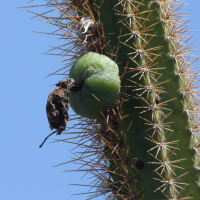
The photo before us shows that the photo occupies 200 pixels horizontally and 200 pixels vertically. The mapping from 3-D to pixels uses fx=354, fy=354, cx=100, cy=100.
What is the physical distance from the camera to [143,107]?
254 cm

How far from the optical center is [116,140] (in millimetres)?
2646

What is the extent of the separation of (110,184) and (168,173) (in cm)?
46

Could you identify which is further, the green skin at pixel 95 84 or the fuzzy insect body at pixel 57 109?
the green skin at pixel 95 84

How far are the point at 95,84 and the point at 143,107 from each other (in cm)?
39

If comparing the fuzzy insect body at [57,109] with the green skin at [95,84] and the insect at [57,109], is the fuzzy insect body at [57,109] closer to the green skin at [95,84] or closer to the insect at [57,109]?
the insect at [57,109]

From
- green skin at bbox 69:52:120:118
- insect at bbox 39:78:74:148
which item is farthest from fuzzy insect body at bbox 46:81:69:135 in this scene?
green skin at bbox 69:52:120:118

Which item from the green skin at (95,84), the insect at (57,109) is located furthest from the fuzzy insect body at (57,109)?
the green skin at (95,84)

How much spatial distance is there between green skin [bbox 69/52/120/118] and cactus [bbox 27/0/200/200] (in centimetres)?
3

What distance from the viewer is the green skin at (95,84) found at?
2434mm

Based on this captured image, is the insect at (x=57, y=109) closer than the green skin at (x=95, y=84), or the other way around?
the insect at (x=57, y=109)

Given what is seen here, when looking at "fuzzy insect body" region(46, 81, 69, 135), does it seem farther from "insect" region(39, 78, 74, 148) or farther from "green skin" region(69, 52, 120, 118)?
"green skin" region(69, 52, 120, 118)

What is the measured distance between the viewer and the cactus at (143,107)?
2537mm

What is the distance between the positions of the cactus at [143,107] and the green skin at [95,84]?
0.03m

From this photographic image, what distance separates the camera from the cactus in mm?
2537
